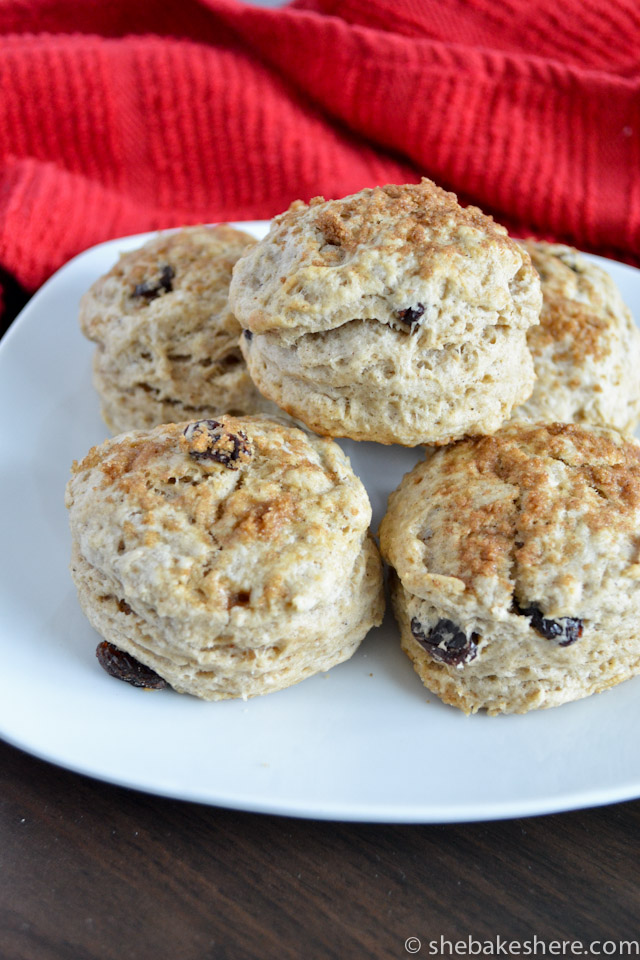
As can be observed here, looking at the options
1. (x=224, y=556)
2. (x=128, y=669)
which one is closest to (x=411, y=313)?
(x=224, y=556)

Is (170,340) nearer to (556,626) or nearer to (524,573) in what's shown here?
(524,573)

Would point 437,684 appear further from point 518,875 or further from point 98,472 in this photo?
point 98,472

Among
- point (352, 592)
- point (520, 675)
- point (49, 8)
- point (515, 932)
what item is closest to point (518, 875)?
point (515, 932)

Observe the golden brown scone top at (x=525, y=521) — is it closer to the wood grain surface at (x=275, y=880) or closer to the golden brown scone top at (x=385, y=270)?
the golden brown scone top at (x=385, y=270)

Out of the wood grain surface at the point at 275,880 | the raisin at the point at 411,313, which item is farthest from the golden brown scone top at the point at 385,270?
the wood grain surface at the point at 275,880

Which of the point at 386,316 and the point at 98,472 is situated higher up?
the point at 386,316

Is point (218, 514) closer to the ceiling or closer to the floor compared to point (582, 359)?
closer to the floor

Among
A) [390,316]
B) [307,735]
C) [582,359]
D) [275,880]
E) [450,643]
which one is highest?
[390,316]
